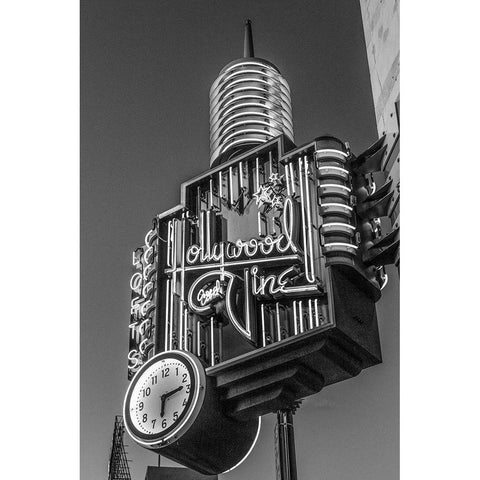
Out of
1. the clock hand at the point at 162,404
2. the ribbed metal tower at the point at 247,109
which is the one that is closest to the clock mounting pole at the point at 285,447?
the clock hand at the point at 162,404

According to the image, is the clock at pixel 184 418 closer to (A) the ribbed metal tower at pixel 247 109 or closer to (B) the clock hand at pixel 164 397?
(B) the clock hand at pixel 164 397

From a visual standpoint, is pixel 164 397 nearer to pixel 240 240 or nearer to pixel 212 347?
pixel 212 347

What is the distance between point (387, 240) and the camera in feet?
24.7

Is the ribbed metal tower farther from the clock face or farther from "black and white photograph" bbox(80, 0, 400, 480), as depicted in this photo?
the clock face

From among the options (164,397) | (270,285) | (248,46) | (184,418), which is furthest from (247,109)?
(184,418)

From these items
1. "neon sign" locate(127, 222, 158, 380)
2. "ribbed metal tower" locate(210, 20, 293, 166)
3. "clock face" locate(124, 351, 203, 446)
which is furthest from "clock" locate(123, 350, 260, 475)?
"ribbed metal tower" locate(210, 20, 293, 166)

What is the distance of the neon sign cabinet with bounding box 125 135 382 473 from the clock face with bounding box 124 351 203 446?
18 centimetres

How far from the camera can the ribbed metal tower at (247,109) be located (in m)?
9.66

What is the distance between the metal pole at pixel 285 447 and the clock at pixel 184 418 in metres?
0.26
